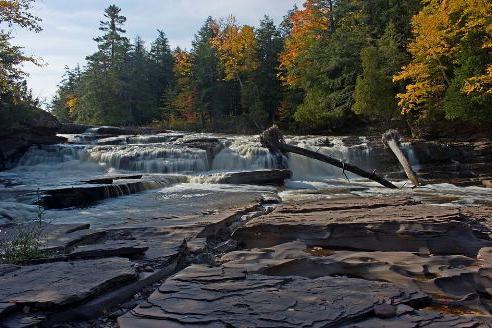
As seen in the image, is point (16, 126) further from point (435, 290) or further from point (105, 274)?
point (435, 290)

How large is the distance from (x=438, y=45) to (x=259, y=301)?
68.0 ft

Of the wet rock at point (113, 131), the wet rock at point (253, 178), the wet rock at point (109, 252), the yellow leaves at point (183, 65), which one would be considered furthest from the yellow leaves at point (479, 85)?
the yellow leaves at point (183, 65)

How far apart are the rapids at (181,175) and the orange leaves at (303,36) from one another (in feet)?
45.3

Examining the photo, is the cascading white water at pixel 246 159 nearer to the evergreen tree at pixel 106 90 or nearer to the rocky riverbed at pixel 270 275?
the rocky riverbed at pixel 270 275

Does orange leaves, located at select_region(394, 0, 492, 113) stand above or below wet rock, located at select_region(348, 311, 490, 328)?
above

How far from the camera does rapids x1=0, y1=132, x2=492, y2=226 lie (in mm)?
9523

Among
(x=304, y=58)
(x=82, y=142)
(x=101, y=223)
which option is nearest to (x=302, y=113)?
(x=304, y=58)

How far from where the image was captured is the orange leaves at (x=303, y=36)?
33.1 meters

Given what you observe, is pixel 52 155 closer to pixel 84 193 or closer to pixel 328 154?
pixel 84 193

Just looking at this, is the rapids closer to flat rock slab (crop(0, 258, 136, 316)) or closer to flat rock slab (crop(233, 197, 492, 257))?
flat rock slab (crop(233, 197, 492, 257))

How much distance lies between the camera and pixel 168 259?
396cm

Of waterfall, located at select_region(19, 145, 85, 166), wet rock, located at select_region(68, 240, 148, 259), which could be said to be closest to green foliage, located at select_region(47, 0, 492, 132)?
waterfall, located at select_region(19, 145, 85, 166)

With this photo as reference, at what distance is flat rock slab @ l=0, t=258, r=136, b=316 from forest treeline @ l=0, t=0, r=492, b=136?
46.4 ft

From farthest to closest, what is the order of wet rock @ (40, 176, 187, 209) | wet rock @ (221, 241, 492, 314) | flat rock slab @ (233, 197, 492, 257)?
wet rock @ (40, 176, 187, 209)
flat rock slab @ (233, 197, 492, 257)
wet rock @ (221, 241, 492, 314)
